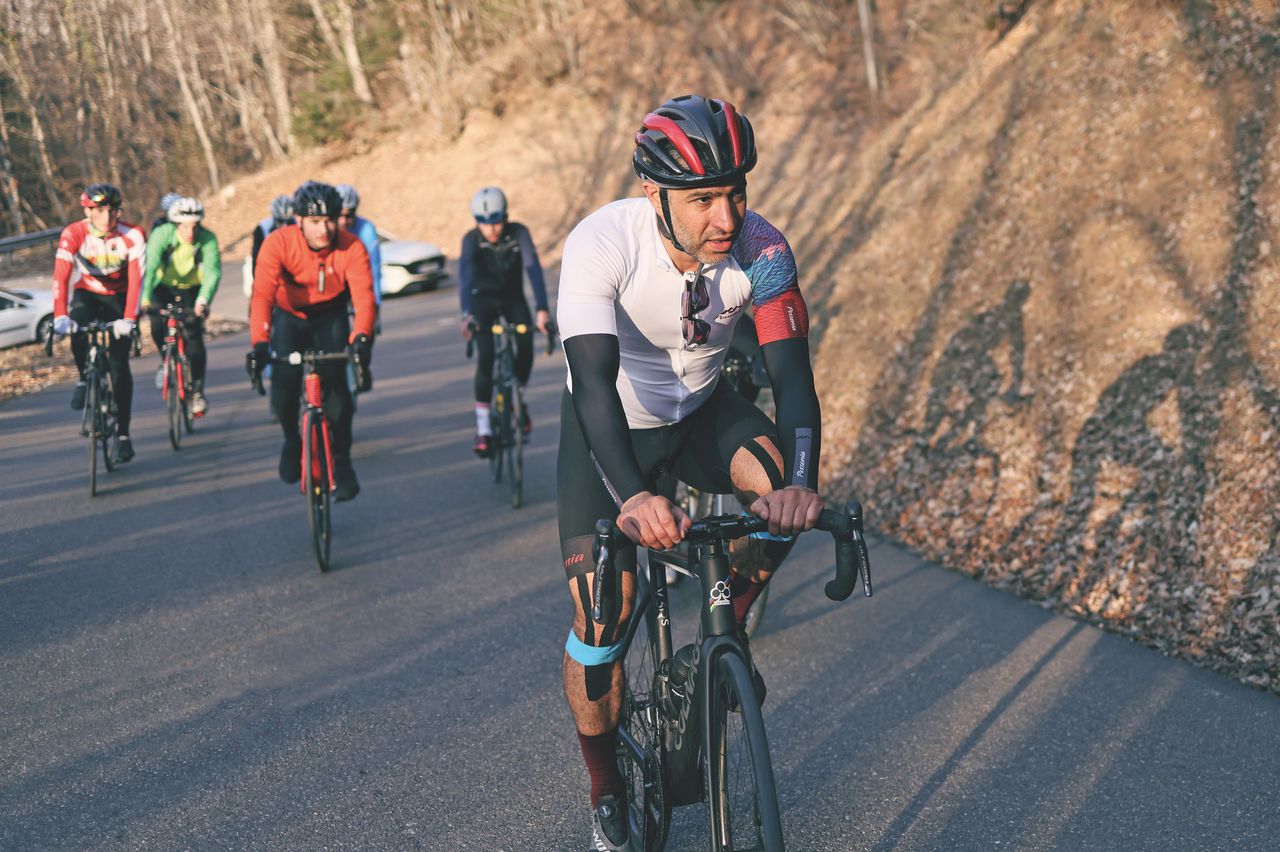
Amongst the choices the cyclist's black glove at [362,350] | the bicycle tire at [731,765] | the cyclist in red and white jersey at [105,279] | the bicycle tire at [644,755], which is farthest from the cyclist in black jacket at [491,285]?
the bicycle tire at [731,765]

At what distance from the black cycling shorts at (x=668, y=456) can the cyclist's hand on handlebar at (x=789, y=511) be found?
2.35ft

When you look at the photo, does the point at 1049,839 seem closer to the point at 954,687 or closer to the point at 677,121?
the point at 954,687

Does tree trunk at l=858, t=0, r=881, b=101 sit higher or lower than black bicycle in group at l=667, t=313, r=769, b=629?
higher

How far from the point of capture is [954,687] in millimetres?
5227

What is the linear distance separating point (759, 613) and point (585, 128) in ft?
115

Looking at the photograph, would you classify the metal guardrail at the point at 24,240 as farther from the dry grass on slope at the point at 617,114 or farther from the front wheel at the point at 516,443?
the front wheel at the point at 516,443

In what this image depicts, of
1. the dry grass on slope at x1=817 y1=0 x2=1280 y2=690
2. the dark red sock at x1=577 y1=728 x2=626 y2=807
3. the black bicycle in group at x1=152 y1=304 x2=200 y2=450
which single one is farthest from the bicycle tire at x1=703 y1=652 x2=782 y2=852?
the black bicycle in group at x1=152 y1=304 x2=200 y2=450

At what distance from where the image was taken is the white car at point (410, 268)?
26.0 metres

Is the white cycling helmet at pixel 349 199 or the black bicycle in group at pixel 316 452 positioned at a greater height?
the white cycling helmet at pixel 349 199

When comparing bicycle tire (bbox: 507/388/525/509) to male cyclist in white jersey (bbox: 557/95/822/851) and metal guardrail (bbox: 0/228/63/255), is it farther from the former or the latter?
metal guardrail (bbox: 0/228/63/255)

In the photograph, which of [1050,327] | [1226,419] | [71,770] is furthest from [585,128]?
[71,770]

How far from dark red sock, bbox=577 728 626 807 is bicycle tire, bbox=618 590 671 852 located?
4 cm

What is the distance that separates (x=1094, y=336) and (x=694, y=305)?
634 centimetres

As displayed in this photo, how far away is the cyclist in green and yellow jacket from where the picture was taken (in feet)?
37.1
